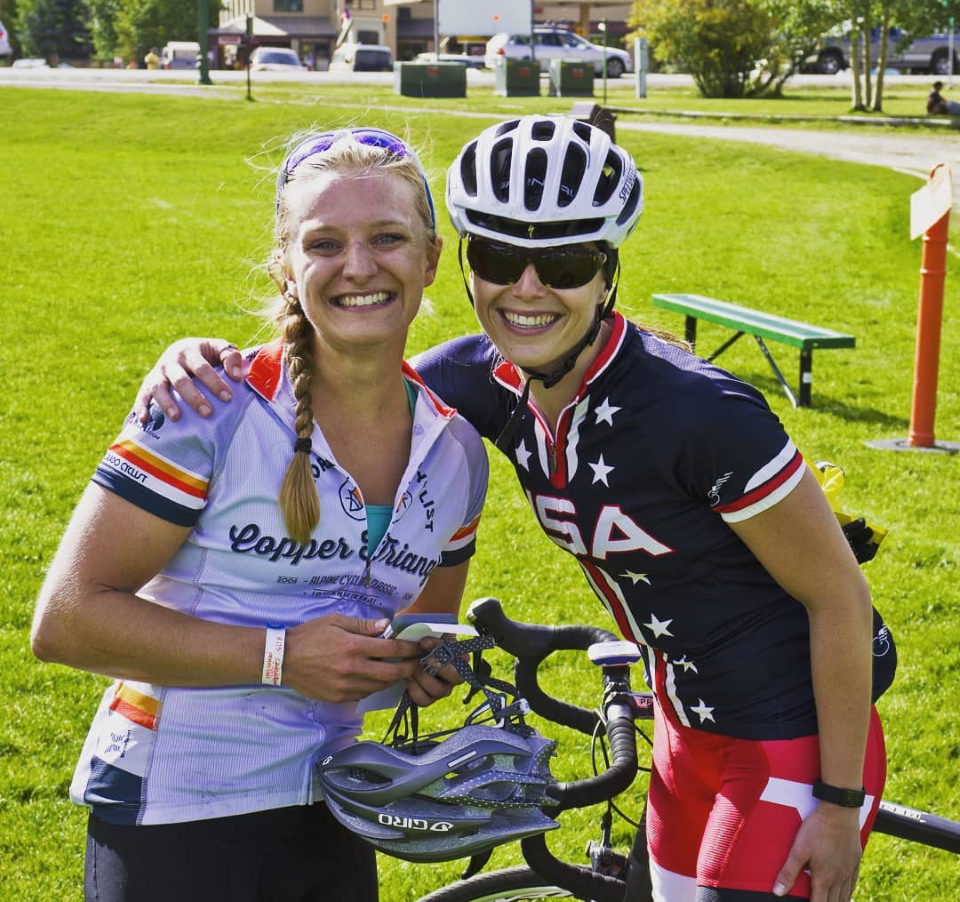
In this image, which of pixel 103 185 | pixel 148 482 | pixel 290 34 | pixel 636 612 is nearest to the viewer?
pixel 148 482

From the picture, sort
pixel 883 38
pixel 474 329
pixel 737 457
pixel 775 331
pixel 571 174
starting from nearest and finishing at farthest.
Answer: pixel 737 457, pixel 571 174, pixel 775 331, pixel 474 329, pixel 883 38

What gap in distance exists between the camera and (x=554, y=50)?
52719mm

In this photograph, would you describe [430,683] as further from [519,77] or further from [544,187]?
[519,77]

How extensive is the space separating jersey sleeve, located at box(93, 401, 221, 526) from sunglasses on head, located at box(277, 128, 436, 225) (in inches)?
24.9

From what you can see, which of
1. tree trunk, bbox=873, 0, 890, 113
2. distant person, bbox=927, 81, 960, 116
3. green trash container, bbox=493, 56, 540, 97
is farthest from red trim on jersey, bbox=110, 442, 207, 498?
green trash container, bbox=493, 56, 540, 97

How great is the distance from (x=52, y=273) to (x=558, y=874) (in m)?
13.4

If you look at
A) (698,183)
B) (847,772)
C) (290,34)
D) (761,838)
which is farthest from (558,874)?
(290,34)

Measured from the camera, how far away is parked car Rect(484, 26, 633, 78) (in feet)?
168

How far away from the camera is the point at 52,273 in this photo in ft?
48.7

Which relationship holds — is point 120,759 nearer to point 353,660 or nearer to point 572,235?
point 353,660

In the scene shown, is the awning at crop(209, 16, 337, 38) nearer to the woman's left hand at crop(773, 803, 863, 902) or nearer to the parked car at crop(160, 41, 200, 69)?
the parked car at crop(160, 41, 200, 69)

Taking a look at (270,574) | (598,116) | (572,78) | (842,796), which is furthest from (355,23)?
(842,796)

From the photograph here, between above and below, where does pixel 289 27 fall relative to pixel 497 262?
above

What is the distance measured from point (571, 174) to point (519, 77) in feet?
118
